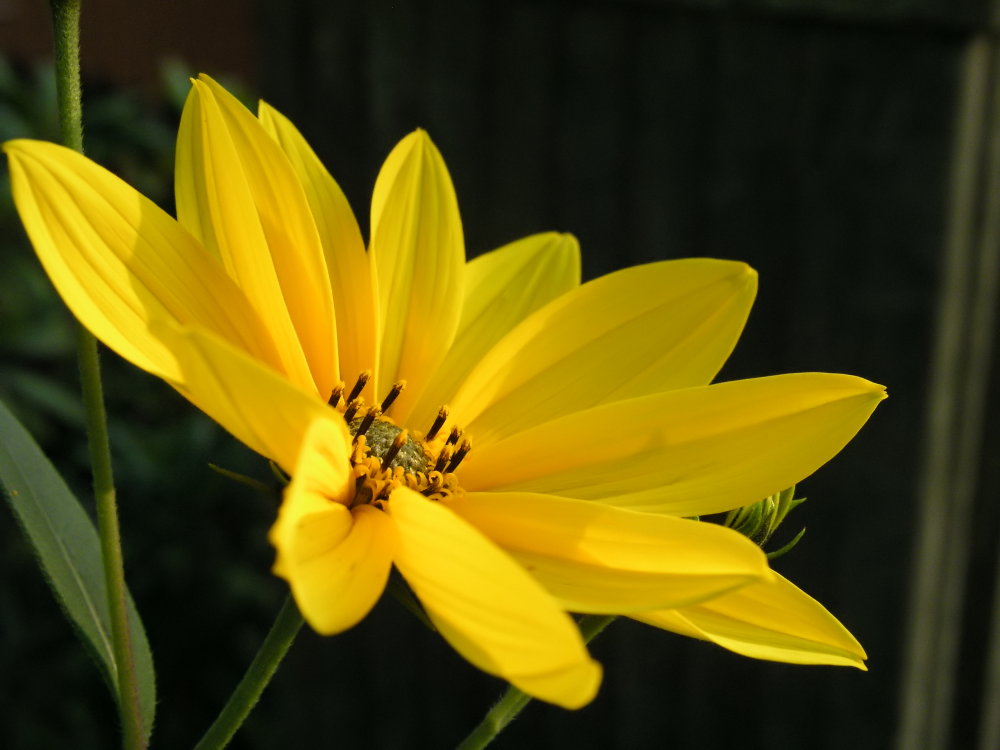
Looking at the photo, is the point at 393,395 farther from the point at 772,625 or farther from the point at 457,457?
the point at 772,625

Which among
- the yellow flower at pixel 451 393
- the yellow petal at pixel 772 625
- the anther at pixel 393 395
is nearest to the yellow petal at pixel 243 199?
the yellow flower at pixel 451 393

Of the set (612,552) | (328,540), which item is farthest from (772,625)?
(328,540)

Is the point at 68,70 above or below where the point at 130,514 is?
above

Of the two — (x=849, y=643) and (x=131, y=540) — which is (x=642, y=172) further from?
(x=849, y=643)

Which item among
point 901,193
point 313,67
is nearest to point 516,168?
point 313,67

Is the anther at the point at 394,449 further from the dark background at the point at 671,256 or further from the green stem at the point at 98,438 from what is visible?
the dark background at the point at 671,256

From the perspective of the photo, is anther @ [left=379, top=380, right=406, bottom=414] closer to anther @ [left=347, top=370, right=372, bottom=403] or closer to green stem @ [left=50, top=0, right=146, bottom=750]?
anther @ [left=347, top=370, right=372, bottom=403]

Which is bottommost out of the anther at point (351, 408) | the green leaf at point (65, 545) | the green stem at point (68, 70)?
the green leaf at point (65, 545)
